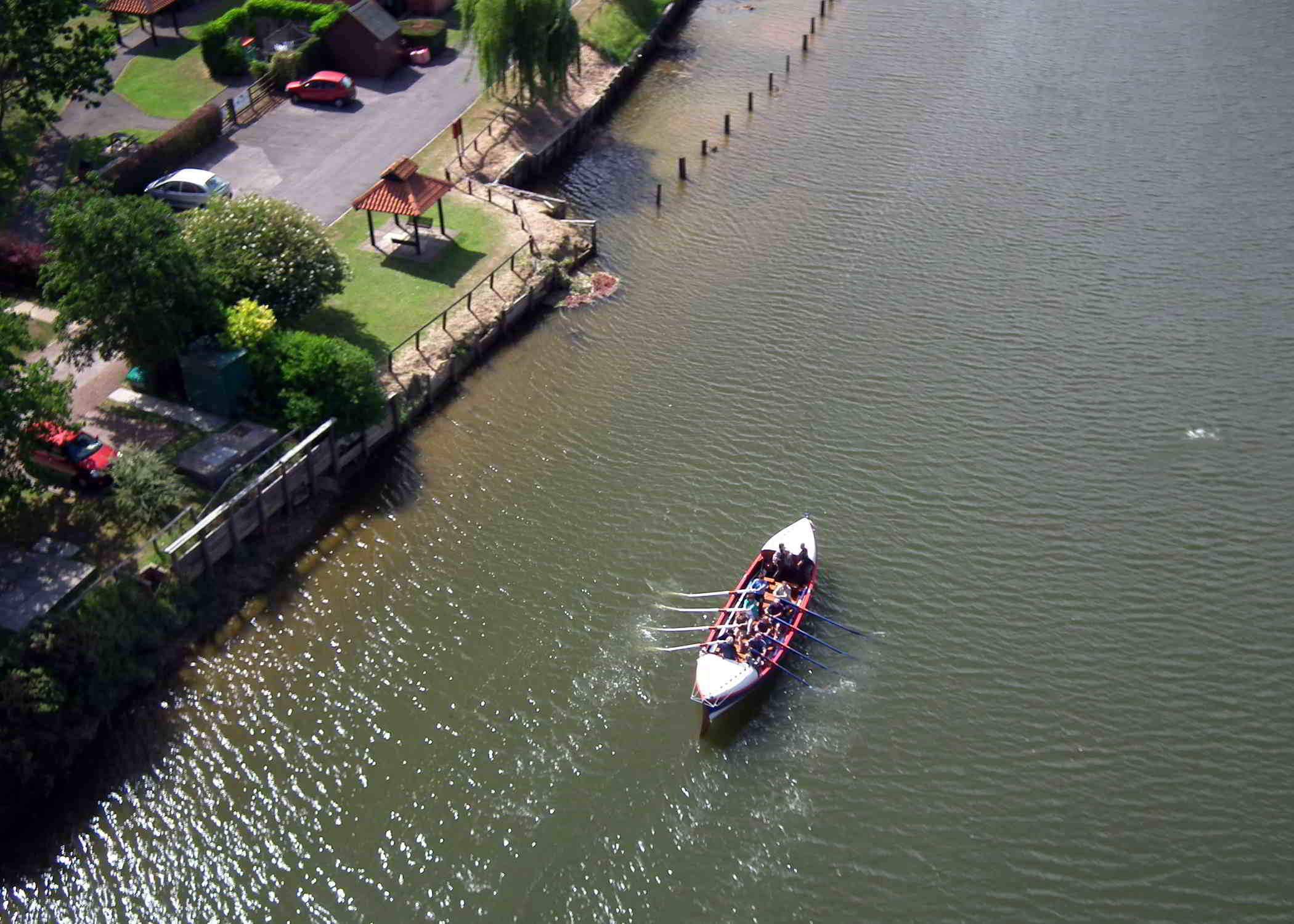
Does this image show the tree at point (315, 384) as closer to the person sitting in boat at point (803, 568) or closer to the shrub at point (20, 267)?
the shrub at point (20, 267)

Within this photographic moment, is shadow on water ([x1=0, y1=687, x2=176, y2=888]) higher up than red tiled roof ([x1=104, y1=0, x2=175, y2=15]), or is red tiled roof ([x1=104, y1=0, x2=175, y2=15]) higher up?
red tiled roof ([x1=104, y1=0, x2=175, y2=15])

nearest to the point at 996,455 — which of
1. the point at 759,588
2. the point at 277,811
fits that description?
the point at 759,588

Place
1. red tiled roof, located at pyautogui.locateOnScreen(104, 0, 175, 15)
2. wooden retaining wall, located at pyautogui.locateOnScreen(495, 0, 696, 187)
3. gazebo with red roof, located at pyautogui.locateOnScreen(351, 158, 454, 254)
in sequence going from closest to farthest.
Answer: gazebo with red roof, located at pyautogui.locateOnScreen(351, 158, 454, 254) < wooden retaining wall, located at pyautogui.locateOnScreen(495, 0, 696, 187) < red tiled roof, located at pyautogui.locateOnScreen(104, 0, 175, 15)

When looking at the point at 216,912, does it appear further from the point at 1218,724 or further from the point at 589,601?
the point at 1218,724

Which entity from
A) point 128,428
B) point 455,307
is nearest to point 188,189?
point 455,307

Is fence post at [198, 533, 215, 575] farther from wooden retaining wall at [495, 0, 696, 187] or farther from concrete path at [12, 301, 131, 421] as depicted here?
wooden retaining wall at [495, 0, 696, 187]

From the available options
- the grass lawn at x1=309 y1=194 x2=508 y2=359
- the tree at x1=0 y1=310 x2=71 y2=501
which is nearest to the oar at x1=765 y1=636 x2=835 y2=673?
the grass lawn at x1=309 y1=194 x2=508 y2=359
